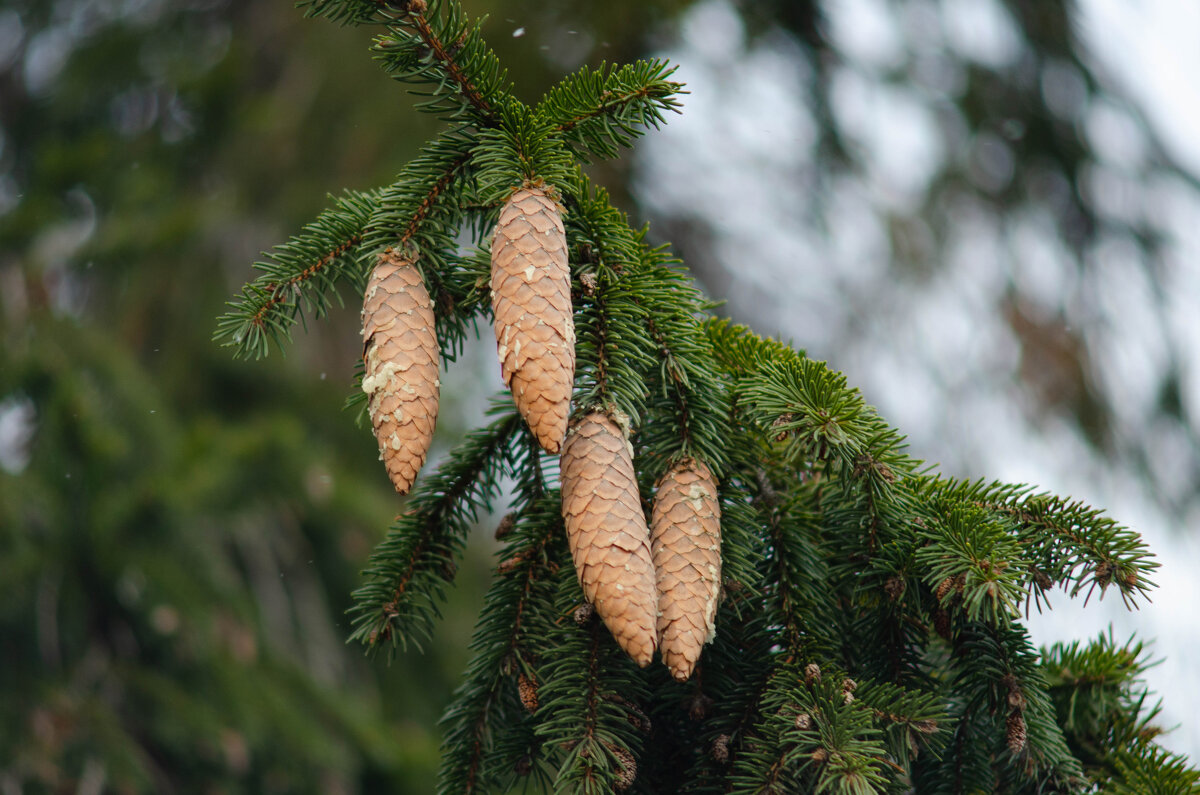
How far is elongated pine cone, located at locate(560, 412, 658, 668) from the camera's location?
575mm

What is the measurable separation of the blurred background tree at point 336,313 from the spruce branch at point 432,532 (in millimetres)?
1140

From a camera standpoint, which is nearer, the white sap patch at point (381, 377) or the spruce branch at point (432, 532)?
the white sap patch at point (381, 377)

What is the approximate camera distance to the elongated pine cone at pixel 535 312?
0.58 m

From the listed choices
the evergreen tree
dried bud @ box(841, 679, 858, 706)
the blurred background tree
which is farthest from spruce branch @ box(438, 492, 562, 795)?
the blurred background tree

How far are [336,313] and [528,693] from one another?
2143mm

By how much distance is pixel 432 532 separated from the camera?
0.84 m

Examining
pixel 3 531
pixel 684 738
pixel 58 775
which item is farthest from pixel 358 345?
pixel 684 738

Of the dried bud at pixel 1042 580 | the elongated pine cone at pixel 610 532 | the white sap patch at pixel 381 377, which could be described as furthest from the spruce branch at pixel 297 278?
the dried bud at pixel 1042 580

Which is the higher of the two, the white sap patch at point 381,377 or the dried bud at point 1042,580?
the dried bud at point 1042,580

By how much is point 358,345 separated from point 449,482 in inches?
74.8

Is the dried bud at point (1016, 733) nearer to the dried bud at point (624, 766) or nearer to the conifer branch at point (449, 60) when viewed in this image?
the dried bud at point (624, 766)

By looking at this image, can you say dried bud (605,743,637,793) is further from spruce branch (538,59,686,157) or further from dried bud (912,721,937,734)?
spruce branch (538,59,686,157)

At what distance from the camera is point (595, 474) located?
641 millimetres

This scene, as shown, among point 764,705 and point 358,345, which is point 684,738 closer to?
point 764,705
